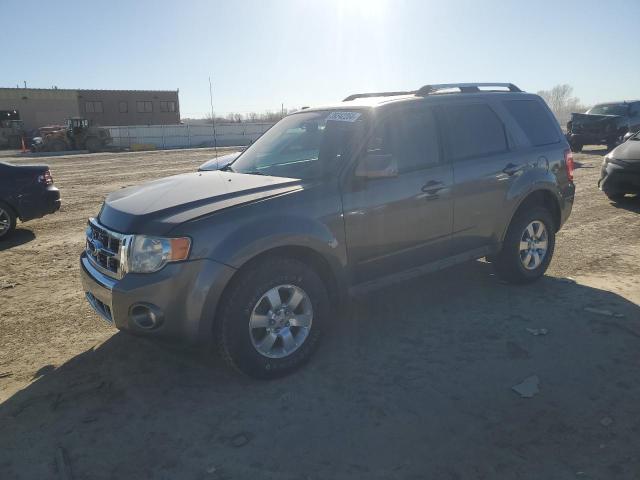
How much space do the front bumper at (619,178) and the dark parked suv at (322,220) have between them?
439 cm

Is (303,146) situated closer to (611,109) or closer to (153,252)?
(153,252)

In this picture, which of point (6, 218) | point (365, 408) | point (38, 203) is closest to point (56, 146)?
point (38, 203)

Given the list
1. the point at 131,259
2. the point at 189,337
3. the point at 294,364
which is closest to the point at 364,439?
the point at 294,364

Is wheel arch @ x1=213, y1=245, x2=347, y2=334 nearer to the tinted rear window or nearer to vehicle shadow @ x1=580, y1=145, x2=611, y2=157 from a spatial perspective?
the tinted rear window

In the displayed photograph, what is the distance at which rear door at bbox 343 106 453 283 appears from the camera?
385 cm

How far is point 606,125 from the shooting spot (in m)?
18.1

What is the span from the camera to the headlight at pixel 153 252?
123 inches

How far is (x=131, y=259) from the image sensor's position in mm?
3229

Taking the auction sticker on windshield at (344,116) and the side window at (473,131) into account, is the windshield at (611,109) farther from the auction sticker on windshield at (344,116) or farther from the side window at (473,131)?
the auction sticker on windshield at (344,116)

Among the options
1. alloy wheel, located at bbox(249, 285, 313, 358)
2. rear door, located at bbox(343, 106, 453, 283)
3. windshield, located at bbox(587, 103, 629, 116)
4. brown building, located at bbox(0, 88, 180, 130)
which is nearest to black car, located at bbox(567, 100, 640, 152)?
windshield, located at bbox(587, 103, 629, 116)

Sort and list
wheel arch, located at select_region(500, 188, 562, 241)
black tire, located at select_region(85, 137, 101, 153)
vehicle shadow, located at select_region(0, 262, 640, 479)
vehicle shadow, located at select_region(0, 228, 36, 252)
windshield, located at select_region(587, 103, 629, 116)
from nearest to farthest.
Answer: vehicle shadow, located at select_region(0, 262, 640, 479)
wheel arch, located at select_region(500, 188, 562, 241)
vehicle shadow, located at select_region(0, 228, 36, 252)
windshield, located at select_region(587, 103, 629, 116)
black tire, located at select_region(85, 137, 101, 153)

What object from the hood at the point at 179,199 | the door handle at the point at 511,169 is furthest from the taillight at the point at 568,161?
the hood at the point at 179,199

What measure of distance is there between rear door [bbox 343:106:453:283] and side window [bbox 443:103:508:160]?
22 cm

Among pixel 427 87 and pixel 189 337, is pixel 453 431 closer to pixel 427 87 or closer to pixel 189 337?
pixel 189 337
